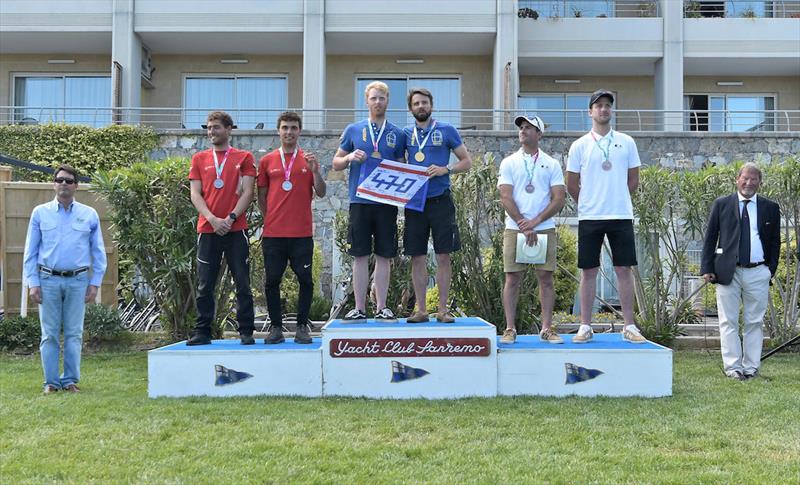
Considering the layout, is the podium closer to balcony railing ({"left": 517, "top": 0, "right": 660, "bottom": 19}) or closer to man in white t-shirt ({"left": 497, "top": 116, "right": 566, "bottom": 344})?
man in white t-shirt ({"left": 497, "top": 116, "right": 566, "bottom": 344})

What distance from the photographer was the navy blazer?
619cm

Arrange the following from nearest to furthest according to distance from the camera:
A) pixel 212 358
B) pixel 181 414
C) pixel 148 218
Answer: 1. pixel 181 414
2. pixel 212 358
3. pixel 148 218

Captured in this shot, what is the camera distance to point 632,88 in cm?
1964

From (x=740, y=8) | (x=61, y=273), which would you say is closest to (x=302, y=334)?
(x=61, y=273)

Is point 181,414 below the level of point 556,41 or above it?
below

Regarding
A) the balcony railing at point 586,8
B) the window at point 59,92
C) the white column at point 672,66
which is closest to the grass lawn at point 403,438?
the white column at point 672,66

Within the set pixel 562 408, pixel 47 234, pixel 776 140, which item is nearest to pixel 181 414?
pixel 47 234

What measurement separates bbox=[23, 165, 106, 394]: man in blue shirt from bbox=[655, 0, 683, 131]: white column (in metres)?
15.2

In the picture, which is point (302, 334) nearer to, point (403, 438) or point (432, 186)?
point (432, 186)

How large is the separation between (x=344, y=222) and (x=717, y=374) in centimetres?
490

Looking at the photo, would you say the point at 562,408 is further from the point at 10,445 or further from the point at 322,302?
the point at 322,302

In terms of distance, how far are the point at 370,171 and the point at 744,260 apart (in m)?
3.26

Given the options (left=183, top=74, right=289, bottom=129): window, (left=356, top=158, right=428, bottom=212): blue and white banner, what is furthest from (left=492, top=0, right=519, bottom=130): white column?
(left=356, top=158, right=428, bottom=212): blue and white banner

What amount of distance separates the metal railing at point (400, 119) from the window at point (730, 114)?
0.08ft
